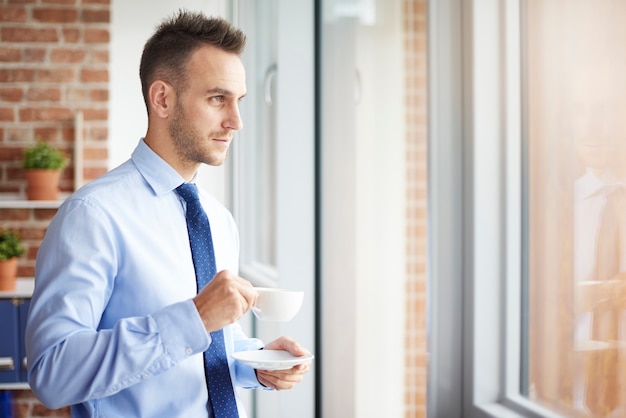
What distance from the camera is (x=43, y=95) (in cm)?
347

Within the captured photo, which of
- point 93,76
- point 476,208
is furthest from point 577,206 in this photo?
point 93,76

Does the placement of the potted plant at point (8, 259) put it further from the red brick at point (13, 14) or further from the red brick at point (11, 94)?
the red brick at point (13, 14)

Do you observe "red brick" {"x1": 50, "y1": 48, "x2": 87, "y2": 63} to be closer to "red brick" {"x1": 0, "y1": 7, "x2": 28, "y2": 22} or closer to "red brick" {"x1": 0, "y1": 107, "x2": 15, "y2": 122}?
"red brick" {"x1": 0, "y1": 7, "x2": 28, "y2": 22}

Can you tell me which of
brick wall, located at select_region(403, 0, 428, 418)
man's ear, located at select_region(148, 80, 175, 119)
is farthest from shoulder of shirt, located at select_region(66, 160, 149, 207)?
brick wall, located at select_region(403, 0, 428, 418)

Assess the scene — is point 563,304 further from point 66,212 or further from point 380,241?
point 66,212

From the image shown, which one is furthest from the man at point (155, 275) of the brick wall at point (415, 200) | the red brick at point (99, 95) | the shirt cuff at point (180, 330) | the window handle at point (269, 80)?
the red brick at point (99, 95)

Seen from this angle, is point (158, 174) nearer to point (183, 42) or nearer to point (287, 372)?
point (183, 42)

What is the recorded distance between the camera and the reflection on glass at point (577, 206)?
103 cm

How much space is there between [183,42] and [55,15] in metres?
2.45

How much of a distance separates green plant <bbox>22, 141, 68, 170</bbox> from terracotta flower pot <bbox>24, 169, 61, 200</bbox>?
0.02m

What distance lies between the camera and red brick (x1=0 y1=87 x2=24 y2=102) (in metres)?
3.44

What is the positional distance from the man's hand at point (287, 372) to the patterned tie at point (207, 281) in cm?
9

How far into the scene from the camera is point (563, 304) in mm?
1177

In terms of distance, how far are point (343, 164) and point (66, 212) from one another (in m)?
0.97
